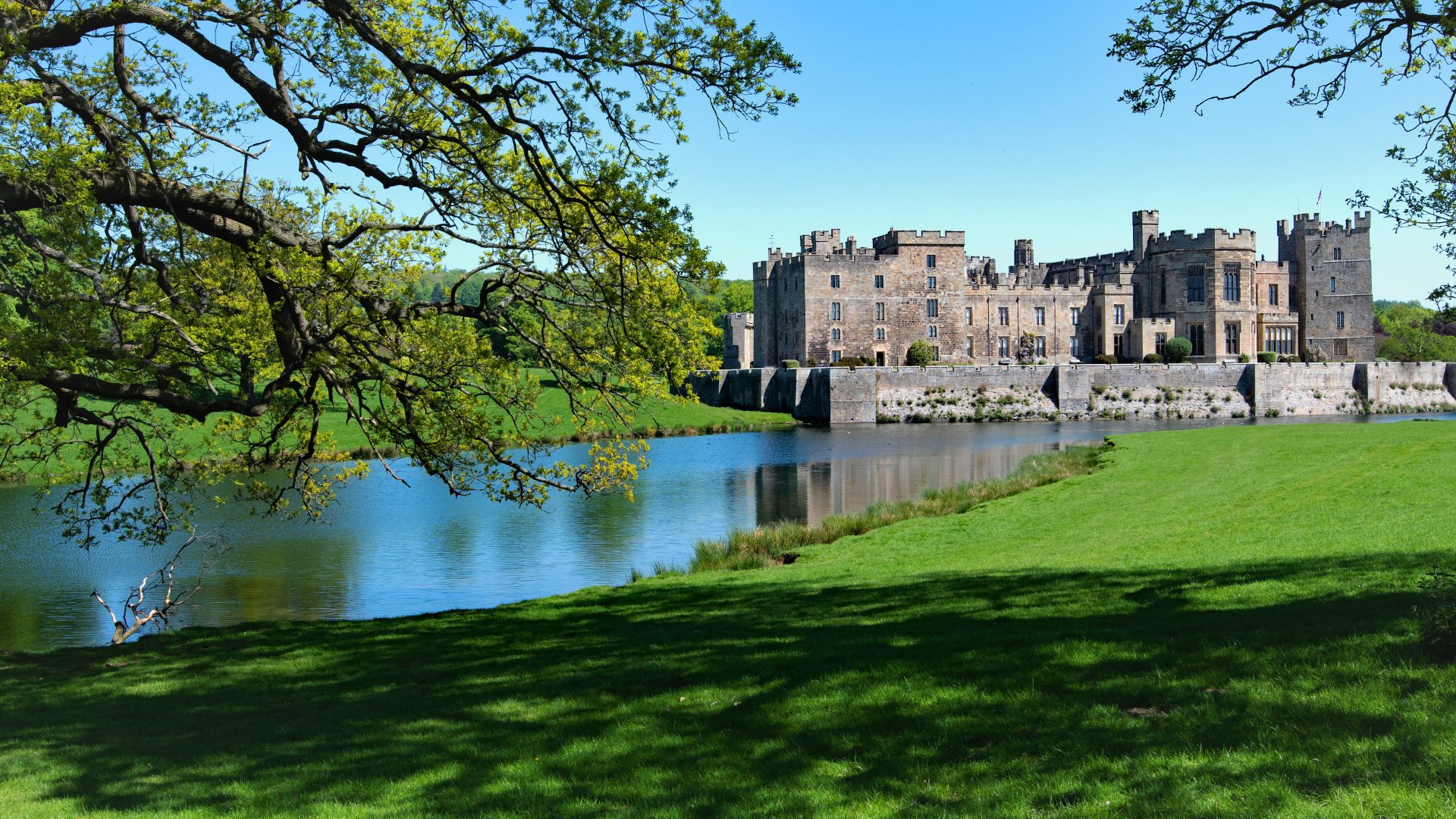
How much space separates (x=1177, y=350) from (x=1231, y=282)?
21.4 ft

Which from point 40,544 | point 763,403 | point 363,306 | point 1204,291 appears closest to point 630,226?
point 363,306

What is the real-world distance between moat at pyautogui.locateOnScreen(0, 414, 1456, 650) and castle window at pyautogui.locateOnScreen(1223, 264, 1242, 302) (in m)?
38.9

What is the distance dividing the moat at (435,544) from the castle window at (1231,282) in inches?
1533

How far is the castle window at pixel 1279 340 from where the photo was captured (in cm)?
7306

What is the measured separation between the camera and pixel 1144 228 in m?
76.9

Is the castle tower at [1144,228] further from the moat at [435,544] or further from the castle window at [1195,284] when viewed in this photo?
the moat at [435,544]

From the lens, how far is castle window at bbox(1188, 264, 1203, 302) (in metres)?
71.7

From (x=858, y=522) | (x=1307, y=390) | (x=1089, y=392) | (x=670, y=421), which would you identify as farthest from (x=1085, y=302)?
(x=858, y=522)

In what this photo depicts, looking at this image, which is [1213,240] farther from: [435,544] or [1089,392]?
[435,544]

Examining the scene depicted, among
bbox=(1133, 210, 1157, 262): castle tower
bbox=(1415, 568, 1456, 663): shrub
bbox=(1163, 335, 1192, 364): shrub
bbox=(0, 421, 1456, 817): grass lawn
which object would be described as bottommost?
bbox=(0, 421, 1456, 817): grass lawn

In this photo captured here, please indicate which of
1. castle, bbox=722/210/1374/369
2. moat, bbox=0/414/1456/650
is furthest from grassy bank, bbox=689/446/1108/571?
castle, bbox=722/210/1374/369

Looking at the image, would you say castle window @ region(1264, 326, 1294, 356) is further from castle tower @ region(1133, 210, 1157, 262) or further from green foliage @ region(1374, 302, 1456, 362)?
castle tower @ region(1133, 210, 1157, 262)

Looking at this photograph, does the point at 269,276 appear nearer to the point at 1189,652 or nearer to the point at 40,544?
the point at 1189,652

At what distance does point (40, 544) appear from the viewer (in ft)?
76.8
